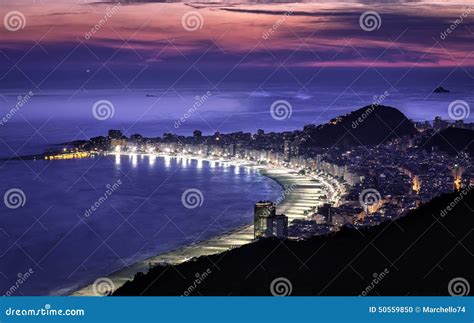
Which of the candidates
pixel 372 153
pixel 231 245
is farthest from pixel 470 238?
pixel 372 153

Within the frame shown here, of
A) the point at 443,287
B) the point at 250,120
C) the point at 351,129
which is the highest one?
the point at 250,120

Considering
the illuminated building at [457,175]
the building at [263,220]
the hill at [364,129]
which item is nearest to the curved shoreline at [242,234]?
the building at [263,220]

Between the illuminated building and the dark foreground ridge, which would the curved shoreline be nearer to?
the dark foreground ridge

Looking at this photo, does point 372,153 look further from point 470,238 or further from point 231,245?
point 470,238

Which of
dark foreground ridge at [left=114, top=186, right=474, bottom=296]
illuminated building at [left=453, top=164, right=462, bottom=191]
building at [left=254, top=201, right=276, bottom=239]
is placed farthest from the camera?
illuminated building at [left=453, top=164, right=462, bottom=191]

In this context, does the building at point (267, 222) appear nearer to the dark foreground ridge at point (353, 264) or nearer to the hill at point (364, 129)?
the dark foreground ridge at point (353, 264)

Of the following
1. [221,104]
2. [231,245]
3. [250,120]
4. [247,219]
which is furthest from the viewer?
[221,104]

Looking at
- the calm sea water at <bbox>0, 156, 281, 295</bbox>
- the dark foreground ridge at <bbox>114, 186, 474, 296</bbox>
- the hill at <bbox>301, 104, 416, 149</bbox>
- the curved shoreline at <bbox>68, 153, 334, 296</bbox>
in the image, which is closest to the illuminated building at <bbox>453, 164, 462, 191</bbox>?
the curved shoreline at <bbox>68, 153, 334, 296</bbox>
